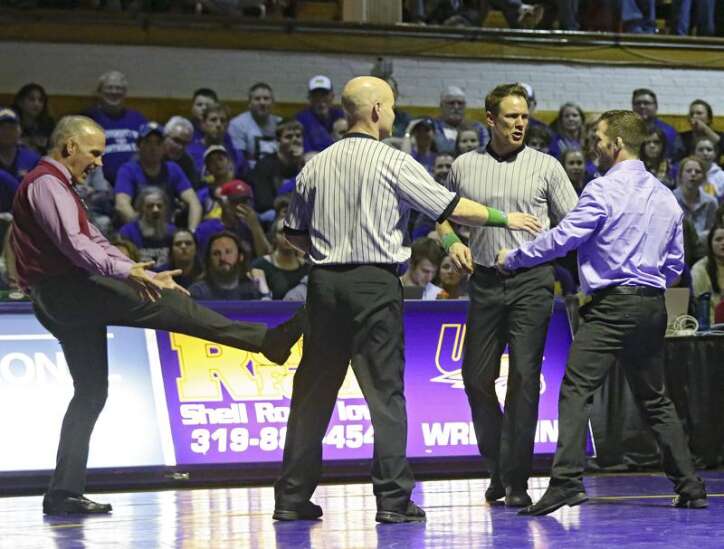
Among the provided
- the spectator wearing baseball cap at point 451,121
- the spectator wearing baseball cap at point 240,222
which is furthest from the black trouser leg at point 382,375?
the spectator wearing baseball cap at point 451,121

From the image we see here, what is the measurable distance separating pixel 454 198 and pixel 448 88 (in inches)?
320

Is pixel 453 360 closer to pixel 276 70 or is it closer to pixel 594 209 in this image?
pixel 594 209

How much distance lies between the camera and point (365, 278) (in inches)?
251

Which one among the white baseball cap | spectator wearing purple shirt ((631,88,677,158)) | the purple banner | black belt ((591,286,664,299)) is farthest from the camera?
spectator wearing purple shirt ((631,88,677,158))

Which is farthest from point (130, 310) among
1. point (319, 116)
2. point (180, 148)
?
point (319, 116)

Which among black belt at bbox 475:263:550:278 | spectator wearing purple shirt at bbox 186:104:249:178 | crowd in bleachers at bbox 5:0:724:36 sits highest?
crowd in bleachers at bbox 5:0:724:36

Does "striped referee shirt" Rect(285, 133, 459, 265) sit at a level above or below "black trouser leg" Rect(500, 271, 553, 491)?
above

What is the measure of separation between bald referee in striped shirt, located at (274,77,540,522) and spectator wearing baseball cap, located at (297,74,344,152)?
7.27m

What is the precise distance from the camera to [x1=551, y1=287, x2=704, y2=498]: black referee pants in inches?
261

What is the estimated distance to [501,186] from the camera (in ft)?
23.6

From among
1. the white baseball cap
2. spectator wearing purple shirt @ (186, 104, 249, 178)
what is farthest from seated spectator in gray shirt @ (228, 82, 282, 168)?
the white baseball cap

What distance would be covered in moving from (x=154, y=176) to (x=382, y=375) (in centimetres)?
640

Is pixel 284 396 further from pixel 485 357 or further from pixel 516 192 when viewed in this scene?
pixel 516 192

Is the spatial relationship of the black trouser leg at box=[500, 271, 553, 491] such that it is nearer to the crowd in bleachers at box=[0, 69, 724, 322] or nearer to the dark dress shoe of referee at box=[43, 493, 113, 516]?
the dark dress shoe of referee at box=[43, 493, 113, 516]
